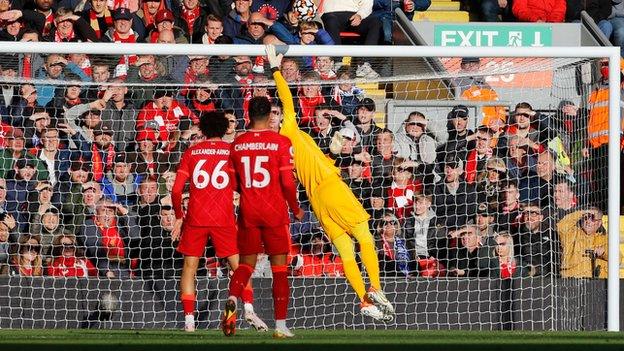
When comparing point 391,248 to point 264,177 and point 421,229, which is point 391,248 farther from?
point 264,177

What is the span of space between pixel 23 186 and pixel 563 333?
4891 mm

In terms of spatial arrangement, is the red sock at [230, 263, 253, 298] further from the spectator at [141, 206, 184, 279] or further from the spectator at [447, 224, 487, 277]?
the spectator at [447, 224, 487, 277]

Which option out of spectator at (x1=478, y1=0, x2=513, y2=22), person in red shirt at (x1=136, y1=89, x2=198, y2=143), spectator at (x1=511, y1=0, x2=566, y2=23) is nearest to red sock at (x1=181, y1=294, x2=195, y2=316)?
person in red shirt at (x1=136, y1=89, x2=198, y2=143)

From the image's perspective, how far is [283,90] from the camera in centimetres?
1103

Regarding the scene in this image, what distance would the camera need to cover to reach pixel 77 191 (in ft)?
42.1

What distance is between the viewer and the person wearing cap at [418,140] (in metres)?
13.0

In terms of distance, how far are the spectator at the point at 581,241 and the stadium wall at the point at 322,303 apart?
7.0 inches

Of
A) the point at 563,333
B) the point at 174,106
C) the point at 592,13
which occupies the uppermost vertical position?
the point at 592,13

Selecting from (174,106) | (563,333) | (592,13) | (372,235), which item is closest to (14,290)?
(174,106)

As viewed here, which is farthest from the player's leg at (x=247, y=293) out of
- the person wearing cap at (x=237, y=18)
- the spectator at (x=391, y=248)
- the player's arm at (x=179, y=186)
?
the person wearing cap at (x=237, y=18)

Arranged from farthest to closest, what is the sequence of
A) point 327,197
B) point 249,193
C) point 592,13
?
point 592,13 → point 327,197 → point 249,193

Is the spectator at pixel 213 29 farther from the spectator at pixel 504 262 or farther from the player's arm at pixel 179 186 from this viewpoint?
the player's arm at pixel 179 186

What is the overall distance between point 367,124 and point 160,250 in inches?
84.0

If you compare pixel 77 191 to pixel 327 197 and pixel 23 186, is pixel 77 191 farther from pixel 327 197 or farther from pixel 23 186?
pixel 327 197
